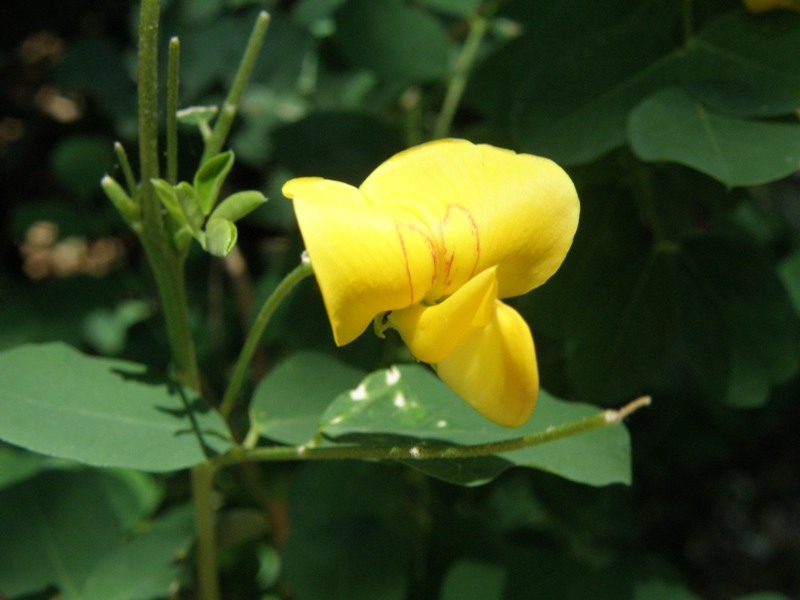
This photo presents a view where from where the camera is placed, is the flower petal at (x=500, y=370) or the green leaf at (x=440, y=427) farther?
the green leaf at (x=440, y=427)

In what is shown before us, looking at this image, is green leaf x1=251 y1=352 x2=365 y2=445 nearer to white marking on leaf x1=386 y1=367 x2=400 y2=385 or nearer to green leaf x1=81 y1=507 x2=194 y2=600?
white marking on leaf x1=386 y1=367 x2=400 y2=385

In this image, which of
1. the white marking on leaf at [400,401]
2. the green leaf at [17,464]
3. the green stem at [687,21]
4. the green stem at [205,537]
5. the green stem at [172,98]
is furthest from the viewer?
the green leaf at [17,464]

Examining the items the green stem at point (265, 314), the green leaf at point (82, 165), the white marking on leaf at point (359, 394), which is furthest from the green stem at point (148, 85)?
the green leaf at point (82, 165)

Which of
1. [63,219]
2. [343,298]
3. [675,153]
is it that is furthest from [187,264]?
[343,298]

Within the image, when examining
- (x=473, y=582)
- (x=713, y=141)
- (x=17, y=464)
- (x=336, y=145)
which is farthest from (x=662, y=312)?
(x=17, y=464)

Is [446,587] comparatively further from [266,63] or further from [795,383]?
[795,383]

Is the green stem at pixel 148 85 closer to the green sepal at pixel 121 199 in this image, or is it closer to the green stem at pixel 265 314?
the green sepal at pixel 121 199
